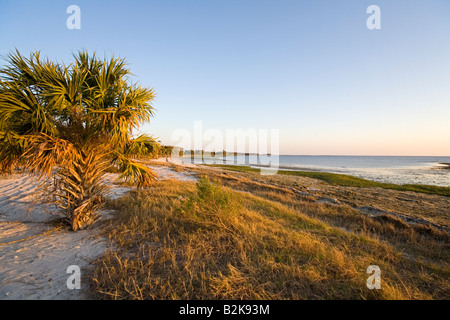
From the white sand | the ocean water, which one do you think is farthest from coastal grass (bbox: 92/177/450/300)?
the ocean water

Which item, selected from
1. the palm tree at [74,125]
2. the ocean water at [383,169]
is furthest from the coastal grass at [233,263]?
the ocean water at [383,169]

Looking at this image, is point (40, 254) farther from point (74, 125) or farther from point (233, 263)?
point (233, 263)

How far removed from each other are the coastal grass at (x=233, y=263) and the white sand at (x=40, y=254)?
42 centimetres

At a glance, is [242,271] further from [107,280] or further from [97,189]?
→ [97,189]

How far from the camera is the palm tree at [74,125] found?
3734 mm

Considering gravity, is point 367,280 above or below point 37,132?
below

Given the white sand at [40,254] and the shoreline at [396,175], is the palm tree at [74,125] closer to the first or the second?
the white sand at [40,254]

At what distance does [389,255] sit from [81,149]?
Result: 8.18 meters

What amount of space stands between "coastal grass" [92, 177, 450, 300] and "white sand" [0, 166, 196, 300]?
16.5 inches

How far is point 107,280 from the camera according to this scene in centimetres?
287

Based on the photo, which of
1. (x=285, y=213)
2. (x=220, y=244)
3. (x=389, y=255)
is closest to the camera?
(x=220, y=244)
